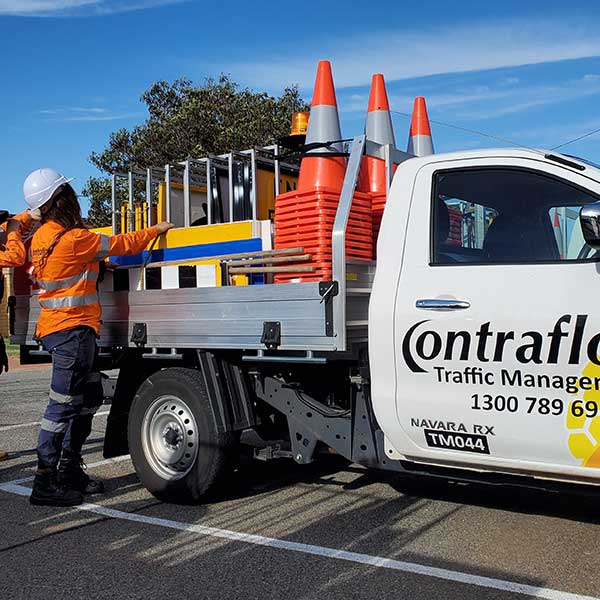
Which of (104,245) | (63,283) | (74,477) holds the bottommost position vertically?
(74,477)

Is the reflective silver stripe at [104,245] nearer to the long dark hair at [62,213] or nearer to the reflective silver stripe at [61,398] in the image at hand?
the long dark hair at [62,213]

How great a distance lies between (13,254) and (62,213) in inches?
18.2

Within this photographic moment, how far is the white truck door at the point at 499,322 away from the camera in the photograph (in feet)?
12.6

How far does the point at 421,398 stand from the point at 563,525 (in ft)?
4.43

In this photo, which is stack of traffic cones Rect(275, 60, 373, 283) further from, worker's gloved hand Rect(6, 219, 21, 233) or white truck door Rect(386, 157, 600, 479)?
worker's gloved hand Rect(6, 219, 21, 233)

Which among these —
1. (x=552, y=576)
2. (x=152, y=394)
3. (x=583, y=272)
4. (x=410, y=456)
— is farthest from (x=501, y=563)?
(x=152, y=394)

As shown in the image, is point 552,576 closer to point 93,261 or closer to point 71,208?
point 93,261

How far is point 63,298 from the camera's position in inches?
216

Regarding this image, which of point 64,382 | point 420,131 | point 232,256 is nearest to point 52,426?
point 64,382

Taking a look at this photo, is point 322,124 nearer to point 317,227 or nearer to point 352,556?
point 317,227

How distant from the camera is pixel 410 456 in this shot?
4430 mm

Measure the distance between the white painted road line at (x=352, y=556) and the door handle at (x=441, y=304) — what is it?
1.33m

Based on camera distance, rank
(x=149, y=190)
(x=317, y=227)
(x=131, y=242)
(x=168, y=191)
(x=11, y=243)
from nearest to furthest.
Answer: (x=317, y=227) → (x=131, y=242) → (x=11, y=243) → (x=168, y=191) → (x=149, y=190)

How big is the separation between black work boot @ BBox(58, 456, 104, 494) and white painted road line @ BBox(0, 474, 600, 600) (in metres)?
0.22
